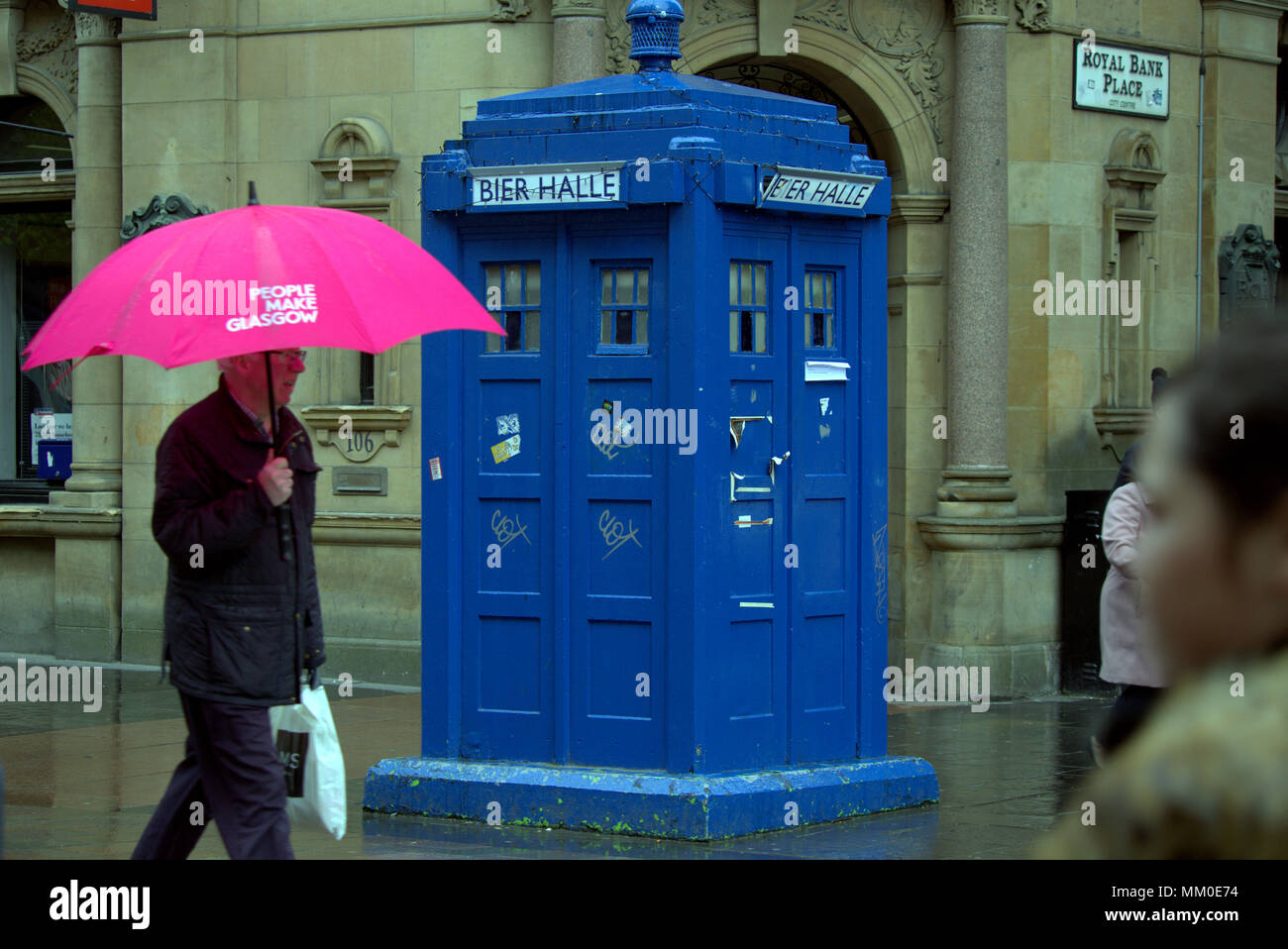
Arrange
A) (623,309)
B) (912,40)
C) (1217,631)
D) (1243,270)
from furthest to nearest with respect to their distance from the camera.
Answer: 1. (1243,270)
2. (912,40)
3. (623,309)
4. (1217,631)

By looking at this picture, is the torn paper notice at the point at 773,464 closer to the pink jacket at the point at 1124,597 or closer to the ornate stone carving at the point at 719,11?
the pink jacket at the point at 1124,597

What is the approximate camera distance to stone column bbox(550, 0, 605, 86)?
483 inches

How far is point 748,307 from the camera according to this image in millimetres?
7539

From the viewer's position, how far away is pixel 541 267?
7.57 meters

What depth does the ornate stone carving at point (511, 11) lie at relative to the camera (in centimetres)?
1248

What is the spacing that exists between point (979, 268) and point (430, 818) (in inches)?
259

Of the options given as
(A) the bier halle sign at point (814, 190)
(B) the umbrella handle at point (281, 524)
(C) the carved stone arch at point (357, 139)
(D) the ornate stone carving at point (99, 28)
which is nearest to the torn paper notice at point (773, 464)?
(A) the bier halle sign at point (814, 190)

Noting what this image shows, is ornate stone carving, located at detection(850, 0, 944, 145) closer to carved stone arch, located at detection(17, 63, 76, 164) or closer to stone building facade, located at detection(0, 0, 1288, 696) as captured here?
stone building facade, located at detection(0, 0, 1288, 696)

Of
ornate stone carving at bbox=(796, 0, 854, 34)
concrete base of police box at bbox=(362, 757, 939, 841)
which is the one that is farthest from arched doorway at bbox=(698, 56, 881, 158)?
concrete base of police box at bbox=(362, 757, 939, 841)

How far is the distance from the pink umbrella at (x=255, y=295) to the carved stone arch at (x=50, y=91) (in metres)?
9.27

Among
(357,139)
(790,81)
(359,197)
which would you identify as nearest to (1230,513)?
(359,197)

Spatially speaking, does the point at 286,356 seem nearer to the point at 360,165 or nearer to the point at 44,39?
the point at 360,165

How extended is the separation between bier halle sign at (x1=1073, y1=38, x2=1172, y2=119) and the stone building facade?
0.08 m
